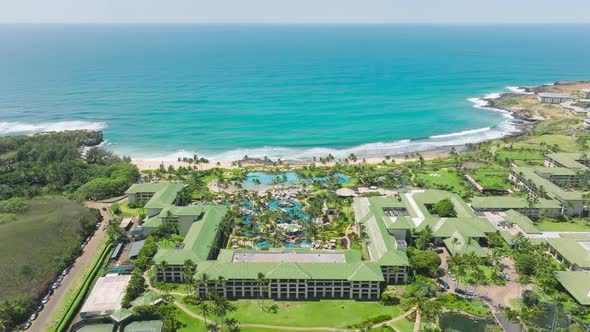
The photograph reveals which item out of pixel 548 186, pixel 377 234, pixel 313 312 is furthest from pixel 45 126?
pixel 548 186

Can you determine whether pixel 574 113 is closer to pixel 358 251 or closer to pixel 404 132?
pixel 404 132

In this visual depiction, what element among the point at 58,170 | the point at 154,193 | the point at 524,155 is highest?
the point at 58,170

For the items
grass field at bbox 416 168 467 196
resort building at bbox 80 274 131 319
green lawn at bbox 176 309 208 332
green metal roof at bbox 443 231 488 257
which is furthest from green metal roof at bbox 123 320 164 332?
grass field at bbox 416 168 467 196

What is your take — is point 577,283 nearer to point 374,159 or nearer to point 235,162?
point 374,159

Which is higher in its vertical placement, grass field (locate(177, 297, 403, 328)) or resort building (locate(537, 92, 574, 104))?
resort building (locate(537, 92, 574, 104))

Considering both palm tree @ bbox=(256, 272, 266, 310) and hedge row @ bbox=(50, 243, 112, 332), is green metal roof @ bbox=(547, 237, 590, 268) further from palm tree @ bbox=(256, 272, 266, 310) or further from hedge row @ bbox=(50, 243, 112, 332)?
hedge row @ bbox=(50, 243, 112, 332)

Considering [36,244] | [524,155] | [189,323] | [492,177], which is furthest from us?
[524,155]

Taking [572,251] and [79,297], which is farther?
[572,251]

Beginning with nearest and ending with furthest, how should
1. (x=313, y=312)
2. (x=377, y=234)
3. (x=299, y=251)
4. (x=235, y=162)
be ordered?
1. (x=313, y=312)
2. (x=299, y=251)
3. (x=377, y=234)
4. (x=235, y=162)
